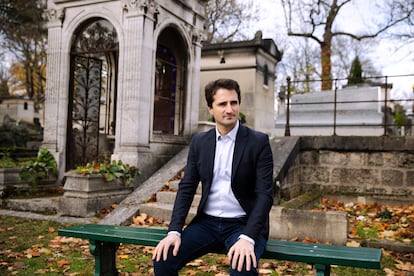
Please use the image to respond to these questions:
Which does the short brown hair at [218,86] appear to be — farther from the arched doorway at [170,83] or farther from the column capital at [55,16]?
the column capital at [55,16]

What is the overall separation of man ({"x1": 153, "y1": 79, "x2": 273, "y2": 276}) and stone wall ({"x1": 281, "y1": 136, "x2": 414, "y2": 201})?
15.4 feet

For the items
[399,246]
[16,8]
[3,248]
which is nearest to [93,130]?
[3,248]

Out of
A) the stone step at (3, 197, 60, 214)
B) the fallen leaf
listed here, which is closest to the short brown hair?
the fallen leaf

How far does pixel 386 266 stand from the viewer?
435cm

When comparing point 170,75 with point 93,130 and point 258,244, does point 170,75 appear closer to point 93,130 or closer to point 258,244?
point 93,130

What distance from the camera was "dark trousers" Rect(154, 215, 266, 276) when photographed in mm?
2705

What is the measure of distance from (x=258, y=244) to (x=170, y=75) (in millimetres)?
7672

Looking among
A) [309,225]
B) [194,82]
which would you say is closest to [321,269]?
[309,225]

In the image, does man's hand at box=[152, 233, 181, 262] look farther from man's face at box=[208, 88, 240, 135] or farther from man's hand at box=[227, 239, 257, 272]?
man's face at box=[208, 88, 240, 135]

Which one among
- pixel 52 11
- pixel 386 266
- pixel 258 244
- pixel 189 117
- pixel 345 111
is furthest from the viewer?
pixel 345 111

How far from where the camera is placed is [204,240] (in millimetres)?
2883

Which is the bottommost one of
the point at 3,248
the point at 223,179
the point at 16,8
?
the point at 3,248

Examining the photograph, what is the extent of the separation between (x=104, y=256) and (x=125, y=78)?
4800 millimetres

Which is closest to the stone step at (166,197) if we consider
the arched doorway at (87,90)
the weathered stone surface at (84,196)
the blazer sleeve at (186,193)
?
the weathered stone surface at (84,196)
